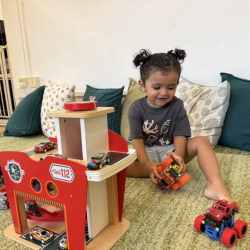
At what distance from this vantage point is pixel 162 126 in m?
0.99

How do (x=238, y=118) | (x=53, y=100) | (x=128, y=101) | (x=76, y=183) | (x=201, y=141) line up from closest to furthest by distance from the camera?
(x=76, y=183) < (x=201, y=141) < (x=238, y=118) < (x=128, y=101) < (x=53, y=100)

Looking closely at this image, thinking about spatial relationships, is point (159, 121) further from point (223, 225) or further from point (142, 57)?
point (223, 225)

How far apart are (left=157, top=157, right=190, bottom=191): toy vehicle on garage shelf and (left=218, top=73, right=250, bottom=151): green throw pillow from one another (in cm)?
57

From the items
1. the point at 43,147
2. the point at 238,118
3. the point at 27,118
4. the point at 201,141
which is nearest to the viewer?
the point at 43,147

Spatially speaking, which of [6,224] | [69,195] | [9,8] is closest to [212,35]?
[69,195]

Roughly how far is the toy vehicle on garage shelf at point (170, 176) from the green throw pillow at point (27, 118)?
1.23 metres

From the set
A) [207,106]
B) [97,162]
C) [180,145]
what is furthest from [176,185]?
[207,106]

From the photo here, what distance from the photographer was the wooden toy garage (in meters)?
0.54

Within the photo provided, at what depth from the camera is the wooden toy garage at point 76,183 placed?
545 mm

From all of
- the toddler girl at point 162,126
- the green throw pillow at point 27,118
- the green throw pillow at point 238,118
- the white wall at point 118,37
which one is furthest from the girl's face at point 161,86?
the green throw pillow at point 27,118

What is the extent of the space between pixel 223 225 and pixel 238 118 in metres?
0.80

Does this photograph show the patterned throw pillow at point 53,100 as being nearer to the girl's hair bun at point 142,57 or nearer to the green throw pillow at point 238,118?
the girl's hair bun at point 142,57

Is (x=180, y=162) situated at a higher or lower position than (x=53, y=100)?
lower

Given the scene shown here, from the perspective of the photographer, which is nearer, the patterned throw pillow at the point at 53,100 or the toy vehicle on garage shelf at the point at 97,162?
the toy vehicle on garage shelf at the point at 97,162
